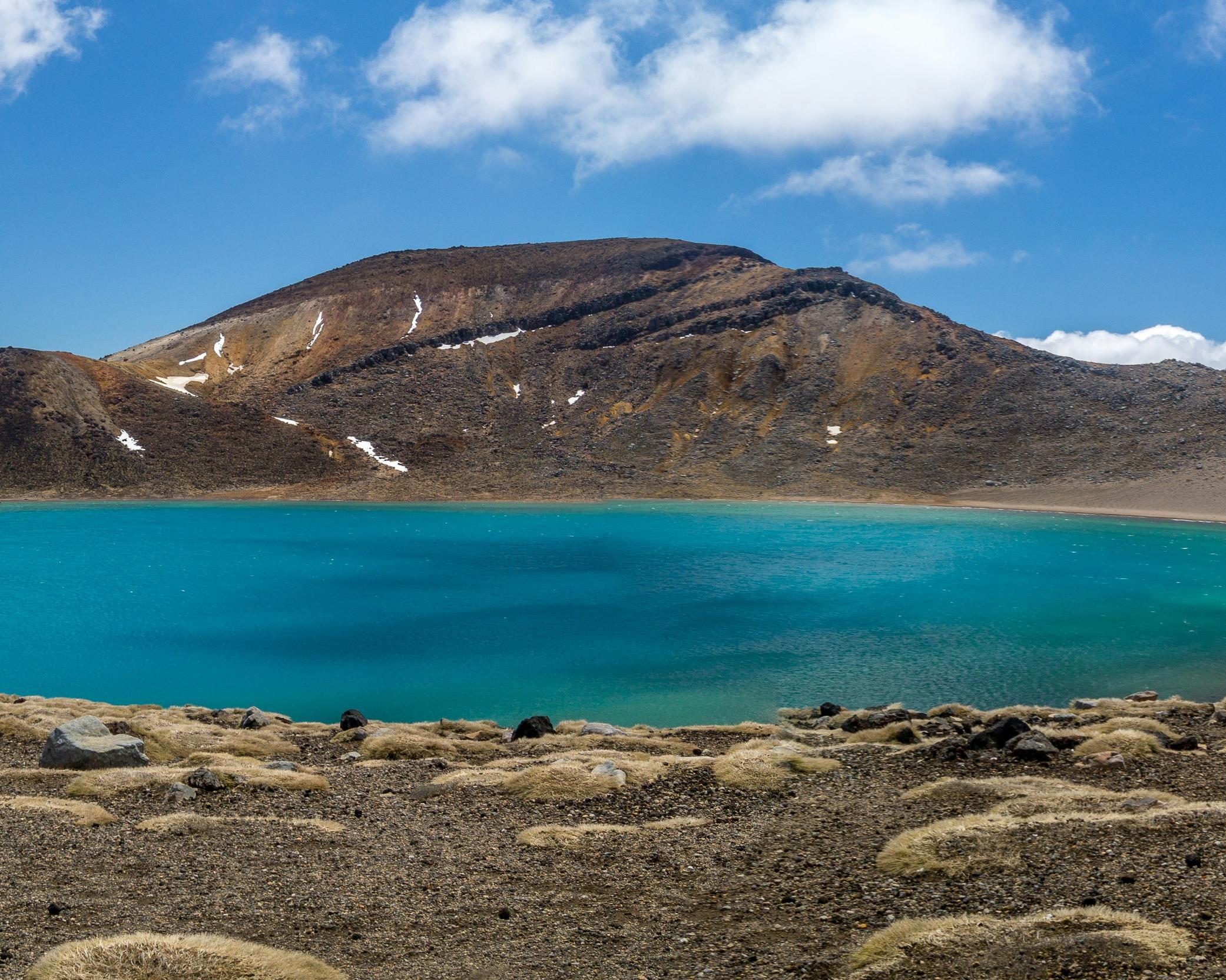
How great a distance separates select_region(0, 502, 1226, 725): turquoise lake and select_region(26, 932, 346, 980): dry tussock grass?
1776cm

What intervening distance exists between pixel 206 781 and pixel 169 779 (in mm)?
730

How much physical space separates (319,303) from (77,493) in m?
73.8

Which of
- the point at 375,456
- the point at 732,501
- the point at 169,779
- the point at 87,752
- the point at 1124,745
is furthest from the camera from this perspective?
the point at 375,456

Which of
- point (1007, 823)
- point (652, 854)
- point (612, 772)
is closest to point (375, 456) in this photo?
point (612, 772)

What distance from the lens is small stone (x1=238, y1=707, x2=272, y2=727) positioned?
2320 centimetres

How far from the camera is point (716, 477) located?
391 ft

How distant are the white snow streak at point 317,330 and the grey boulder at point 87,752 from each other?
155456 millimetres

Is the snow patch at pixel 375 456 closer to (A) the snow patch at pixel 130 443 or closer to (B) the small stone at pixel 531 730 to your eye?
(A) the snow patch at pixel 130 443

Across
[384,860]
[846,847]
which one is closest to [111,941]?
[384,860]

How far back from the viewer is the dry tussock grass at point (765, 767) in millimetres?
15617

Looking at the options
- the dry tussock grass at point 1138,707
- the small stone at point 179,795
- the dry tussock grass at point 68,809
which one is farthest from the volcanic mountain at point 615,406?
the dry tussock grass at point 68,809

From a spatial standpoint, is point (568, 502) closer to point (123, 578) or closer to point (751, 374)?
point (751, 374)

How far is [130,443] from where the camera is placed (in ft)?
414

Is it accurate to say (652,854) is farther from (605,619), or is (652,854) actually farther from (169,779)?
(605,619)
